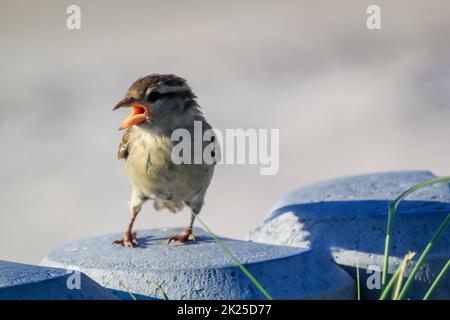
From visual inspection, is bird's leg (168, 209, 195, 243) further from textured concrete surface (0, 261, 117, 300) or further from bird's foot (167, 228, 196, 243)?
textured concrete surface (0, 261, 117, 300)

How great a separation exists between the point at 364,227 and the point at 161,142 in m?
1.20

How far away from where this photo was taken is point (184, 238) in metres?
4.39

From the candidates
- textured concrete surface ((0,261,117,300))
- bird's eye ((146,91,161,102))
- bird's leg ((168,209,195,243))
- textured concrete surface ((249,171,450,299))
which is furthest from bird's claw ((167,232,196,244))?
textured concrete surface ((0,261,117,300))

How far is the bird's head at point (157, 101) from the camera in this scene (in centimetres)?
449

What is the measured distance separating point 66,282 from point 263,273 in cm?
90

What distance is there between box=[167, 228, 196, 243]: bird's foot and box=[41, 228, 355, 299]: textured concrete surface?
0.08m

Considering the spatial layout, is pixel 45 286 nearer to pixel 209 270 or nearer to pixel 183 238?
pixel 209 270

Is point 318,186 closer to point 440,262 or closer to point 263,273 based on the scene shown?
point 440,262

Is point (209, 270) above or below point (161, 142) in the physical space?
below

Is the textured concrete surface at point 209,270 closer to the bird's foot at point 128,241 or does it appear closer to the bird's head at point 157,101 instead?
the bird's foot at point 128,241

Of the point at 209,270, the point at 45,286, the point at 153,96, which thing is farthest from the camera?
the point at 153,96

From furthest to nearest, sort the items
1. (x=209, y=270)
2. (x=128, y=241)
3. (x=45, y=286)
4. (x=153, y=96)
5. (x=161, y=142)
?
1. (x=161, y=142)
2. (x=153, y=96)
3. (x=128, y=241)
4. (x=209, y=270)
5. (x=45, y=286)

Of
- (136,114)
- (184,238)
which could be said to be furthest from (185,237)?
(136,114)
